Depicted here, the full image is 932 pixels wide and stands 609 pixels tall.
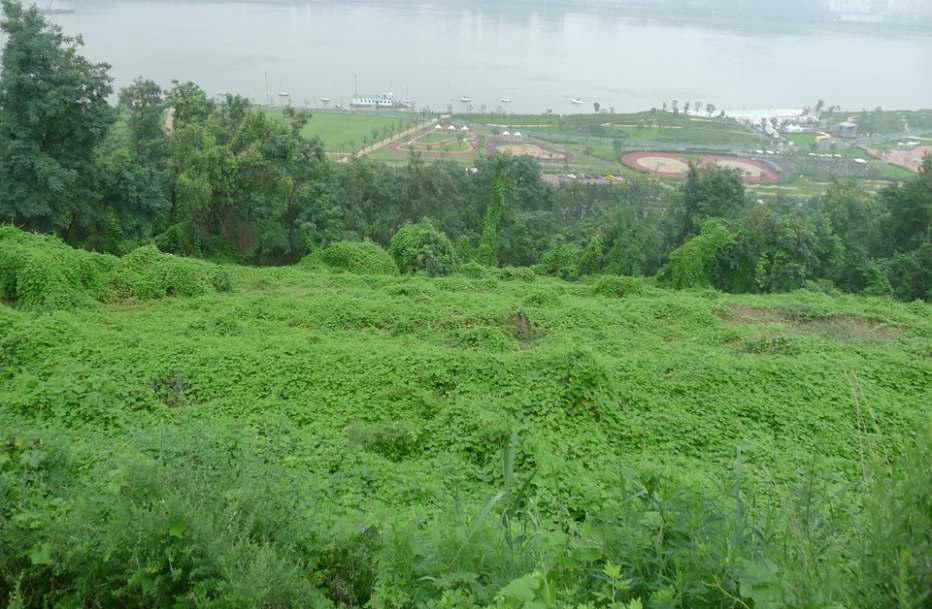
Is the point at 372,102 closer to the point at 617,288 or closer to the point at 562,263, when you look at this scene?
the point at 562,263

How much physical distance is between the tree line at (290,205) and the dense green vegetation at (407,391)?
6cm

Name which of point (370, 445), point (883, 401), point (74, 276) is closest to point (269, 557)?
point (370, 445)

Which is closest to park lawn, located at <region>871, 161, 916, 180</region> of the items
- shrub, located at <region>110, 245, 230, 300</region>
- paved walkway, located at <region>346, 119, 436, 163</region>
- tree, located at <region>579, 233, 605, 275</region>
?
paved walkway, located at <region>346, 119, 436, 163</region>

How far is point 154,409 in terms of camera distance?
17.8 ft

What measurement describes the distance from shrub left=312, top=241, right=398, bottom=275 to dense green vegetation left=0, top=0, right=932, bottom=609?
66 mm

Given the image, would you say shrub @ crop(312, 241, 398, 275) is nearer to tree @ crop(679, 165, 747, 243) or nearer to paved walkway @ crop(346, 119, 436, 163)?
tree @ crop(679, 165, 747, 243)

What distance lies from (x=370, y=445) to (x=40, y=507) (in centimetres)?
244

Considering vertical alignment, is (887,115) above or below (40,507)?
above

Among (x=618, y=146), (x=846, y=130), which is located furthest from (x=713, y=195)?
(x=846, y=130)

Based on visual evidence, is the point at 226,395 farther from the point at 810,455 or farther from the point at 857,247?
the point at 857,247

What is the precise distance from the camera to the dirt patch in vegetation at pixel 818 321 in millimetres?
8188

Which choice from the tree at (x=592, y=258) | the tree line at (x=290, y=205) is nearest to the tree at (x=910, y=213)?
the tree line at (x=290, y=205)

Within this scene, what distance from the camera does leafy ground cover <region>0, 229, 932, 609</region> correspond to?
2.49m

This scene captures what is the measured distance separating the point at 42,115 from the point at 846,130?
1437 inches
